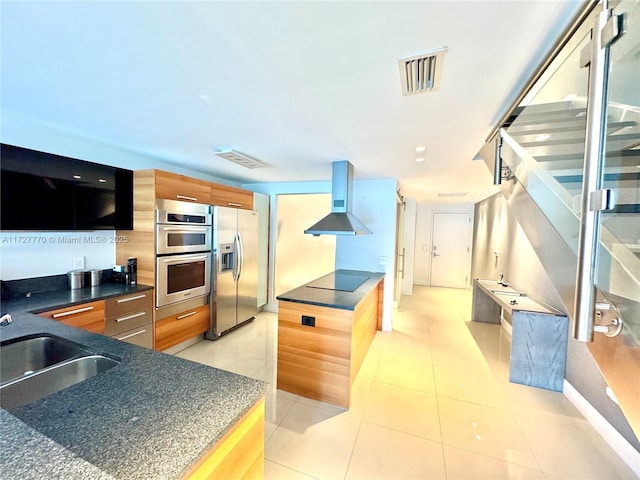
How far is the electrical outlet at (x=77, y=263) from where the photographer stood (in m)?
2.60

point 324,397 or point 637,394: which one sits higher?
point 637,394

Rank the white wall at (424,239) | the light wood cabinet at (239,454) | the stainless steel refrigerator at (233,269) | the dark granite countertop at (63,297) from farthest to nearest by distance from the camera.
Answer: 1. the white wall at (424,239)
2. the stainless steel refrigerator at (233,269)
3. the dark granite countertop at (63,297)
4. the light wood cabinet at (239,454)

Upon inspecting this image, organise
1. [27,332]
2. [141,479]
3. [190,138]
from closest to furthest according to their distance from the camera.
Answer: [141,479], [27,332], [190,138]

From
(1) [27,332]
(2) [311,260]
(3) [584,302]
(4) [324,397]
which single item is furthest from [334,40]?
(2) [311,260]

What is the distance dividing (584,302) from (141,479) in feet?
4.65

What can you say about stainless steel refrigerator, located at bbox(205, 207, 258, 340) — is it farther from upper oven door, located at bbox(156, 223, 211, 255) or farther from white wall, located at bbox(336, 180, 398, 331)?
white wall, located at bbox(336, 180, 398, 331)

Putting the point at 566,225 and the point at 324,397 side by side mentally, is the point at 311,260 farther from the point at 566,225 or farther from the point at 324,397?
the point at 566,225

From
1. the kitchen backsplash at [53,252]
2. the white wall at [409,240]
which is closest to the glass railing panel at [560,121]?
the kitchen backsplash at [53,252]

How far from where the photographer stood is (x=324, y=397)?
2.31 meters

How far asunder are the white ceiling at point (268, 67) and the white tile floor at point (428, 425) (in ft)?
7.62

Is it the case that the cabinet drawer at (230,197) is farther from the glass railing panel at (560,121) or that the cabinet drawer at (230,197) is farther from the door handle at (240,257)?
the glass railing panel at (560,121)

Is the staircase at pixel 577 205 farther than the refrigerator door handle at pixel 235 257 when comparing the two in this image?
No

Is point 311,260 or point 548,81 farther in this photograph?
point 311,260

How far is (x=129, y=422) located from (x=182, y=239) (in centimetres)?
257
